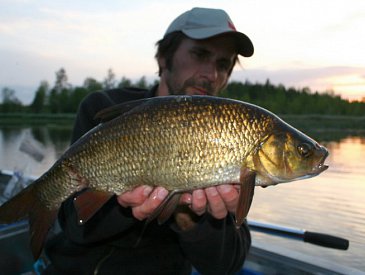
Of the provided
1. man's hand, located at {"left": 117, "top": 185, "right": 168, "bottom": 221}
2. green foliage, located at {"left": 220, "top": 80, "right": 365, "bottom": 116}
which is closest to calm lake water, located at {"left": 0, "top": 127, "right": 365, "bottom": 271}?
man's hand, located at {"left": 117, "top": 185, "right": 168, "bottom": 221}

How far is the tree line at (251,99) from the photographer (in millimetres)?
58719

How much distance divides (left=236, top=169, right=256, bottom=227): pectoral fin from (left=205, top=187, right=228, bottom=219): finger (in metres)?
0.20

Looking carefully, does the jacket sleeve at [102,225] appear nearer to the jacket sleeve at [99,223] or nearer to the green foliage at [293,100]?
the jacket sleeve at [99,223]

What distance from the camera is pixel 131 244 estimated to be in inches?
108

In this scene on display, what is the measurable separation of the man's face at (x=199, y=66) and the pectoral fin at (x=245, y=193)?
1.27 m

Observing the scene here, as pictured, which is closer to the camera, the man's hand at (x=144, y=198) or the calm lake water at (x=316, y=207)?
the man's hand at (x=144, y=198)

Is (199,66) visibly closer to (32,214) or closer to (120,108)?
(120,108)

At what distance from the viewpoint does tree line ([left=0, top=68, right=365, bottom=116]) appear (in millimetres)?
58719

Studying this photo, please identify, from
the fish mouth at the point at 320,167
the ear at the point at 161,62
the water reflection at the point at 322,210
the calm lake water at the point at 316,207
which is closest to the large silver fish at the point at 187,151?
the fish mouth at the point at 320,167

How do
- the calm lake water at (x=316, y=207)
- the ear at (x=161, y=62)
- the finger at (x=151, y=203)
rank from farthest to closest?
the calm lake water at (x=316, y=207), the ear at (x=161, y=62), the finger at (x=151, y=203)

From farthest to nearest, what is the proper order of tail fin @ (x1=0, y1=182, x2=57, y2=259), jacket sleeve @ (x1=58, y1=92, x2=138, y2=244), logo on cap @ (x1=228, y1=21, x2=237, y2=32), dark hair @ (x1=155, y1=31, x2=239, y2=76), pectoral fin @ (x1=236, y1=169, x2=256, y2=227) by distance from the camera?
dark hair @ (x1=155, y1=31, x2=239, y2=76), logo on cap @ (x1=228, y1=21, x2=237, y2=32), jacket sleeve @ (x1=58, y1=92, x2=138, y2=244), tail fin @ (x1=0, y1=182, x2=57, y2=259), pectoral fin @ (x1=236, y1=169, x2=256, y2=227)

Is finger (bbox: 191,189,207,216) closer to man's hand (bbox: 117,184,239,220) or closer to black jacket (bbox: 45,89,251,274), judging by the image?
man's hand (bbox: 117,184,239,220)

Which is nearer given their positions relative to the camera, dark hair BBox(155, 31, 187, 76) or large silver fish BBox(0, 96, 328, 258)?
large silver fish BBox(0, 96, 328, 258)

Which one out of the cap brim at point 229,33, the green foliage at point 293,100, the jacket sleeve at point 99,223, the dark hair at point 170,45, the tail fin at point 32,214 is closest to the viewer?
the tail fin at point 32,214
